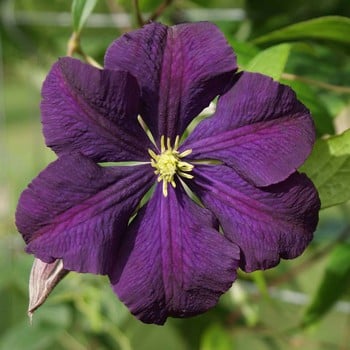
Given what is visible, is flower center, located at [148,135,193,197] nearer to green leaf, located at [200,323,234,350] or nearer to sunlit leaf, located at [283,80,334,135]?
sunlit leaf, located at [283,80,334,135]

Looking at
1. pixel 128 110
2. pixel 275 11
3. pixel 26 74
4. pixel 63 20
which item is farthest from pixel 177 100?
pixel 26 74

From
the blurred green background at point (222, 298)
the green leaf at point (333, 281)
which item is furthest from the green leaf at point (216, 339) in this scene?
the green leaf at point (333, 281)

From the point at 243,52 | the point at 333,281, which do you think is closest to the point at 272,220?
the point at 243,52

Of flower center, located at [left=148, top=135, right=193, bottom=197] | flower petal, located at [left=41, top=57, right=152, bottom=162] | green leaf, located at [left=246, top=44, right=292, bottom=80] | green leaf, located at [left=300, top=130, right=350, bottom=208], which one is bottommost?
green leaf, located at [left=300, top=130, right=350, bottom=208]

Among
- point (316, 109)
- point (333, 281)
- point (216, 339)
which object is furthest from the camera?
point (216, 339)

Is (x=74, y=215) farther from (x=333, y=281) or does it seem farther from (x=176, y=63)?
(x=333, y=281)

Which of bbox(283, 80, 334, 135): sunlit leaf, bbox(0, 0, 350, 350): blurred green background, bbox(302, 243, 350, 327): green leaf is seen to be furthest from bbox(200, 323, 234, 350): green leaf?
bbox(283, 80, 334, 135): sunlit leaf

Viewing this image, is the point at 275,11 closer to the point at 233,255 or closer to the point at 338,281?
the point at 338,281

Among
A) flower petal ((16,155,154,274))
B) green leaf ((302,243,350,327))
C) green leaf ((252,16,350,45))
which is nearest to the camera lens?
flower petal ((16,155,154,274))
